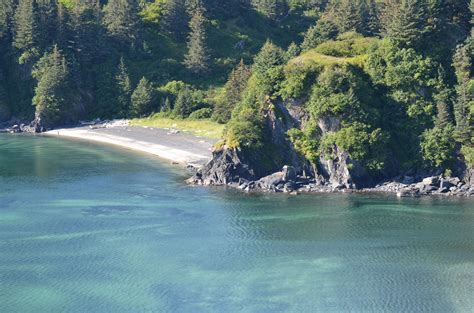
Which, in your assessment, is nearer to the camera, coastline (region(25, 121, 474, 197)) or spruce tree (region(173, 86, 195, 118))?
coastline (region(25, 121, 474, 197))

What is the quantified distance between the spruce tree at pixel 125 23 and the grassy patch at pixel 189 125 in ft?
95.1

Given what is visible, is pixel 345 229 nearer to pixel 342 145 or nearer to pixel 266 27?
pixel 342 145

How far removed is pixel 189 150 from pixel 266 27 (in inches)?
2753

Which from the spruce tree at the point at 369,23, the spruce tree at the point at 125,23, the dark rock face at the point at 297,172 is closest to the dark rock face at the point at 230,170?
the dark rock face at the point at 297,172

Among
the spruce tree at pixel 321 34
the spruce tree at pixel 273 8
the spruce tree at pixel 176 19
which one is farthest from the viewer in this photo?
the spruce tree at pixel 273 8

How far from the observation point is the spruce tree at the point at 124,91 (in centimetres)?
14650

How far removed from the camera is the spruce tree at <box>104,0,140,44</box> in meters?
159

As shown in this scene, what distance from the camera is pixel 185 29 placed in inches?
6545

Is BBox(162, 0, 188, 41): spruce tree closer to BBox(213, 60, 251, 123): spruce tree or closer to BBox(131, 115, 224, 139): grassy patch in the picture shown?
BBox(131, 115, 224, 139): grassy patch

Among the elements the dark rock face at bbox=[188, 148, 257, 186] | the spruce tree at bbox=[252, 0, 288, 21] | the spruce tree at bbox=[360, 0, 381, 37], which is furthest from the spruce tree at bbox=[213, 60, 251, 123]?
the spruce tree at bbox=[252, 0, 288, 21]

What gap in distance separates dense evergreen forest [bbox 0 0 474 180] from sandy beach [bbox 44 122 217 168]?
8.43 meters

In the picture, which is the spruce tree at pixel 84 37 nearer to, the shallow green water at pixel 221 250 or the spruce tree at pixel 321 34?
the spruce tree at pixel 321 34

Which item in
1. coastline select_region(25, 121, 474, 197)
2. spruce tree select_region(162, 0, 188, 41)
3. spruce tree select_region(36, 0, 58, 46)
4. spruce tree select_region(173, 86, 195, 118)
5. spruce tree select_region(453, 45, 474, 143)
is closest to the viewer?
coastline select_region(25, 121, 474, 197)

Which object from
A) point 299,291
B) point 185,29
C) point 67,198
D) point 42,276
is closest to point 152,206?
point 67,198
